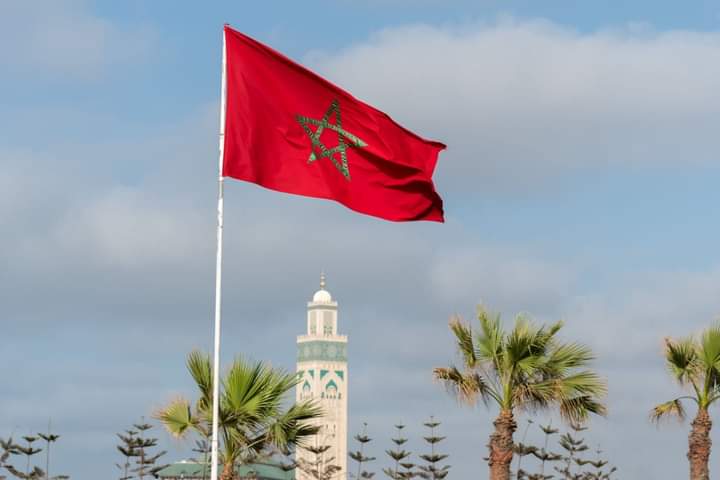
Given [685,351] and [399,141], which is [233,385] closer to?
[399,141]

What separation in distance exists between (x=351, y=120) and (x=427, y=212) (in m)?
2.13

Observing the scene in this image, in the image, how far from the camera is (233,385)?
1041 inches

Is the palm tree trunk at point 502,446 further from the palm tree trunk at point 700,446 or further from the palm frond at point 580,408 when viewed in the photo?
the palm tree trunk at point 700,446

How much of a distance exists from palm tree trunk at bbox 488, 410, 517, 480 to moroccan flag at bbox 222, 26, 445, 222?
7.93 m

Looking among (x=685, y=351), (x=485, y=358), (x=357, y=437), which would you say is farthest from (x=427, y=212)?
(x=357, y=437)

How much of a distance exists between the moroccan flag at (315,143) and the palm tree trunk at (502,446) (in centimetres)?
793

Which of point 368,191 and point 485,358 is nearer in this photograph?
point 368,191

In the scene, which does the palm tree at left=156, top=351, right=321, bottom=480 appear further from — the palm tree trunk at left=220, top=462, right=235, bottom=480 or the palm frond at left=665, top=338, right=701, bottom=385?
the palm frond at left=665, top=338, right=701, bottom=385

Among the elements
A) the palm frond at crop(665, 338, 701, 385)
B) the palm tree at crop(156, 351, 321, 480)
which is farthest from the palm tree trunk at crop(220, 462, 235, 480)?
the palm frond at crop(665, 338, 701, 385)

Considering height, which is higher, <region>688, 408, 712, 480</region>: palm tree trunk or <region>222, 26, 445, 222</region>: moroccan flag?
<region>222, 26, 445, 222</region>: moroccan flag

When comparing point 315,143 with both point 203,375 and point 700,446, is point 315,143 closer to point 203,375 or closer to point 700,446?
point 203,375

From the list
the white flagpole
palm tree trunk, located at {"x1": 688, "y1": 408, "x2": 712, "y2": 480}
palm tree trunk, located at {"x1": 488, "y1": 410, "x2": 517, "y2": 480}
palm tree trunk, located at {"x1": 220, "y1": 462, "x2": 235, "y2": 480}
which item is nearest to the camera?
the white flagpole

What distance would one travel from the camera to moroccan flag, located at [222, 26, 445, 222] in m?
22.9

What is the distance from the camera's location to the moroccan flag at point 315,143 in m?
22.9
